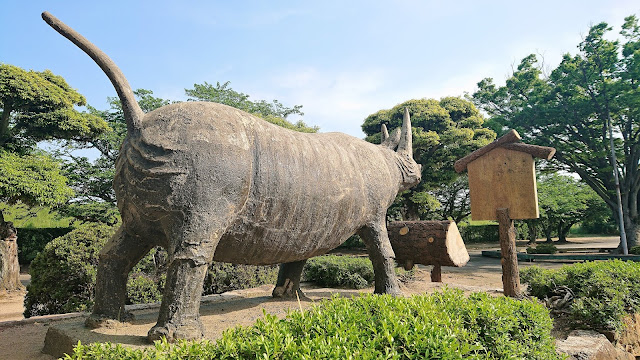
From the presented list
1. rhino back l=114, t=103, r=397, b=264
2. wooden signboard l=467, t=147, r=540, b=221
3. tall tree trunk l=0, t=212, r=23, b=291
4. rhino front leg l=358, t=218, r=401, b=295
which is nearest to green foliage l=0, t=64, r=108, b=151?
tall tree trunk l=0, t=212, r=23, b=291

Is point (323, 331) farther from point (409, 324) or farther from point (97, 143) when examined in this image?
point (97, 143)

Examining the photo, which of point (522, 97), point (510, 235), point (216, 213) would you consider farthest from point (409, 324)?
point (522, 97)

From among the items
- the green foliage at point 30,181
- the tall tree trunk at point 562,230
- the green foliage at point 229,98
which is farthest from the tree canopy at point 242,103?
the tall tree trunk at point 562,230

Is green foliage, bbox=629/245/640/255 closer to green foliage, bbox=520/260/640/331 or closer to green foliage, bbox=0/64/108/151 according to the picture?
green foliage, bbox=520/260/640/331

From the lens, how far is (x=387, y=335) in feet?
6.84

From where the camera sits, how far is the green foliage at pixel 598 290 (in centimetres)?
432

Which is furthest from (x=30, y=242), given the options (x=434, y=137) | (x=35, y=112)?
(x=434, y=137)

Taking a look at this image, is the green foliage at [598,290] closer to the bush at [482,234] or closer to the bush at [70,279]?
the bush at [70,279]

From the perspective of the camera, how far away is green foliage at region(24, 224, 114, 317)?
19.2 feet

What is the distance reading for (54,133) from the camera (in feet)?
36.5

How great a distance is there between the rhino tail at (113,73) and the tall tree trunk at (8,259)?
10.4 meters

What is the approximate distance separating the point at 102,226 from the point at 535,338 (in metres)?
6.48

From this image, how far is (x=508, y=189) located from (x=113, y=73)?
202 inches

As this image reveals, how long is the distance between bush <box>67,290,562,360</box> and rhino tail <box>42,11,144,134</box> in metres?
1.77
